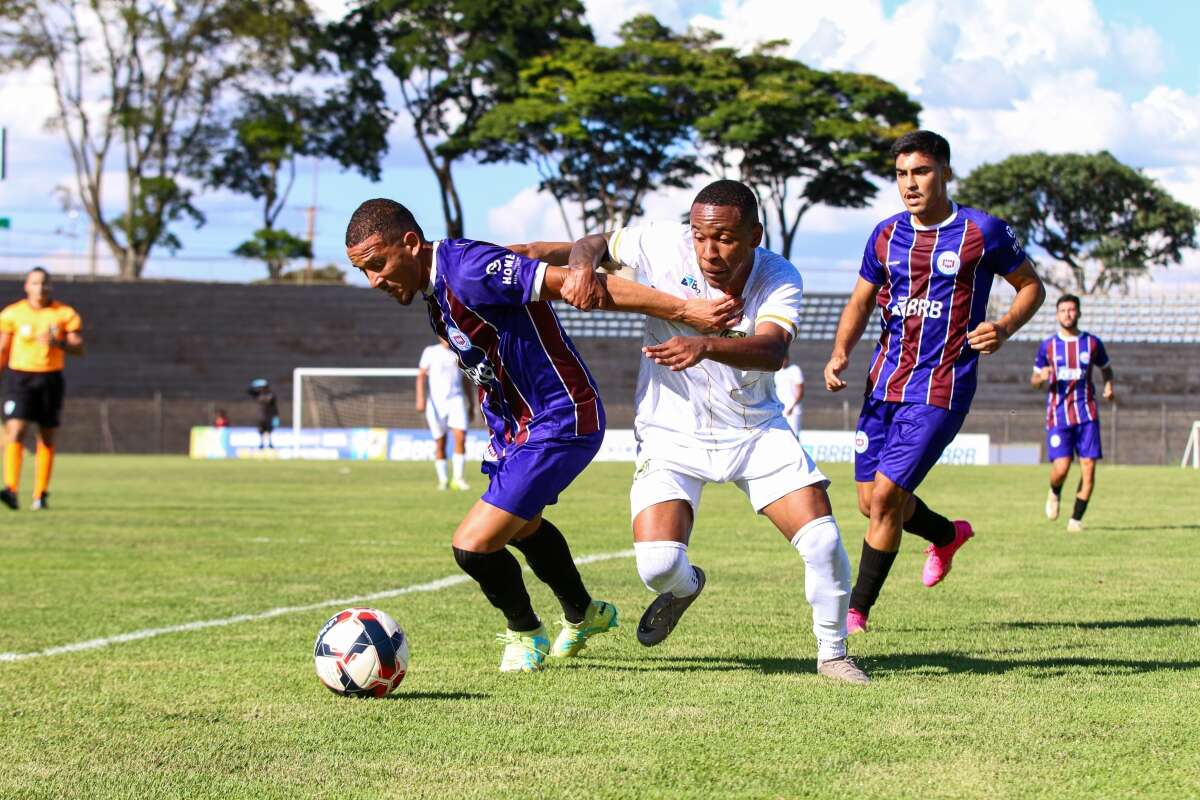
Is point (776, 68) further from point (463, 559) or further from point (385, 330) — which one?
point (463, 559)

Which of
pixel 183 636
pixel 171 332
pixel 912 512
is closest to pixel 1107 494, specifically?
pixel 912 512

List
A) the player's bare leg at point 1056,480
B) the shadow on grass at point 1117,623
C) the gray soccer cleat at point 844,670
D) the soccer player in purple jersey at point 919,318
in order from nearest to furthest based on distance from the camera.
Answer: the gray soccer cleat at point 844,670, the soccer player in purple jersey at point 919,318, the shadow on grass at point 1117,623, the player's bare leg at point 1056,480

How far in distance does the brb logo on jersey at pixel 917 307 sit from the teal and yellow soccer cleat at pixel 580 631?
1.91 meters

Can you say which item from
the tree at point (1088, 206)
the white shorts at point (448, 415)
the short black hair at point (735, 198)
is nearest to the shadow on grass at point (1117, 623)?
the short black hair at point (735, 198)

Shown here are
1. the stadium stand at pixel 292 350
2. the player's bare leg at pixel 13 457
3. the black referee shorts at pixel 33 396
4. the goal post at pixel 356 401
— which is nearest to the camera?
the black referee shorts at pixel 33 396

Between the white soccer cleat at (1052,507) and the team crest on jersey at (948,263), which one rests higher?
the team crest on jersey at (948,263)

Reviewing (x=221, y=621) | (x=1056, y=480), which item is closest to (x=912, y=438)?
(x=221, y=621)

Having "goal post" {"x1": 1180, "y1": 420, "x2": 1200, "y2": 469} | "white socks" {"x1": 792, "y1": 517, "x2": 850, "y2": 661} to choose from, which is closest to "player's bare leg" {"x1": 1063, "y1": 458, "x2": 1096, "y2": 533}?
"white socks" {"x1": 792, "y1": 517, "x2": 850, "y2": 661}

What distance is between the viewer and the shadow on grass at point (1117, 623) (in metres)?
6.93

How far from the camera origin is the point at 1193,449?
38.4 m

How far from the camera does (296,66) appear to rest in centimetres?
5038

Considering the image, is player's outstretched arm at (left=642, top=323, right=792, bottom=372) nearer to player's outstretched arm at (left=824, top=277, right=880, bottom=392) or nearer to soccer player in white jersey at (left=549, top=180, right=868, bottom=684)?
soccer player in white jersey at (left=549, top=180, right=868, bottom=684)

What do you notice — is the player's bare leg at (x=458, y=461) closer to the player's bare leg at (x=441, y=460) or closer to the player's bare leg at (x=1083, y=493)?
the player's bare leg at (x=441, y=460)

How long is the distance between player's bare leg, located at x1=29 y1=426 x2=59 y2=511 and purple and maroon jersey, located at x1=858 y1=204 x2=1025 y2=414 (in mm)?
9910
